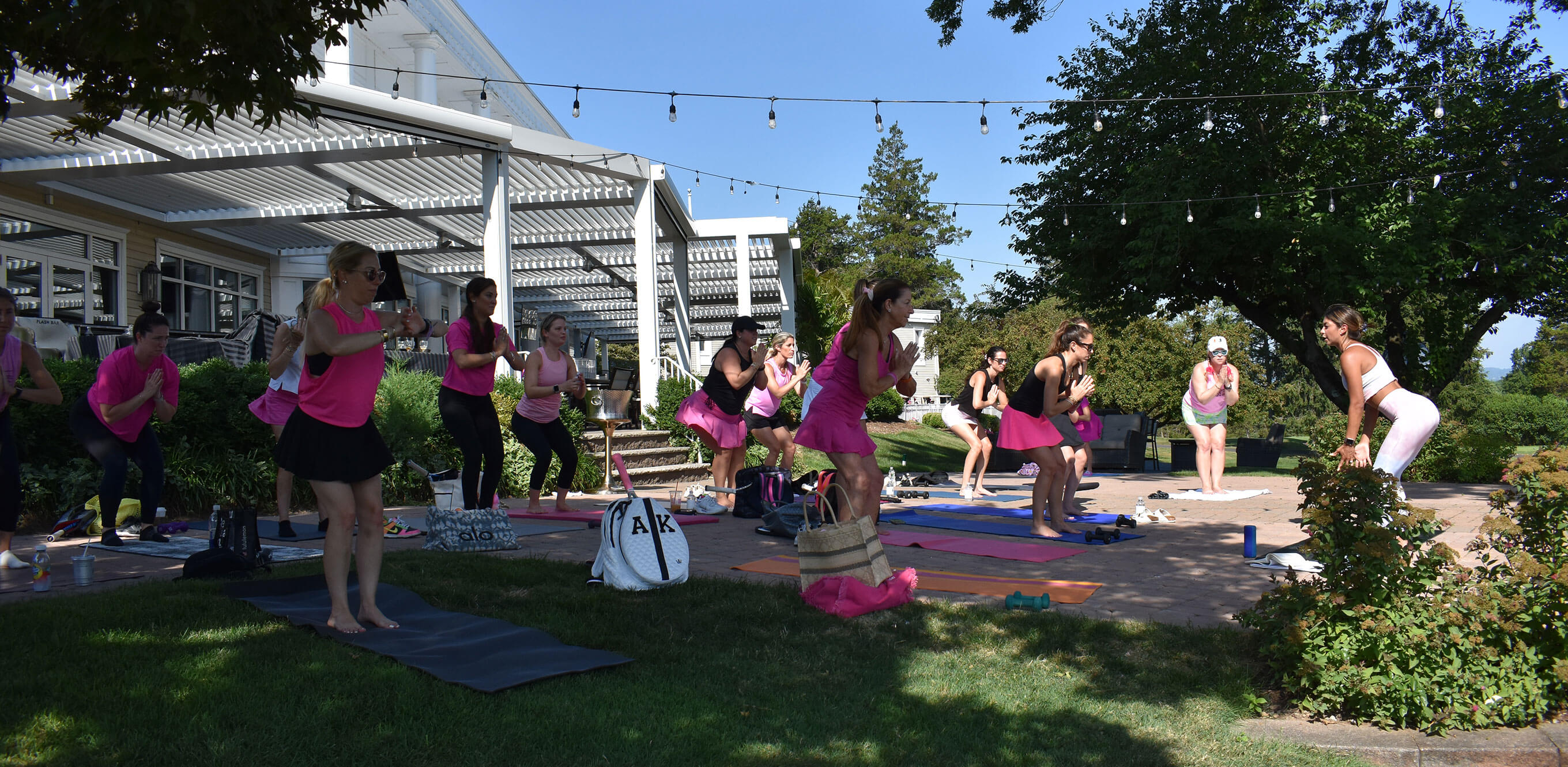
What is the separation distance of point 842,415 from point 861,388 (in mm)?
179

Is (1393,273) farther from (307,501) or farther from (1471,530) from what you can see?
(307,501)

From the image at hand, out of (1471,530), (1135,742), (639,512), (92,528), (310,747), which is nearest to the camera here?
(310,747)

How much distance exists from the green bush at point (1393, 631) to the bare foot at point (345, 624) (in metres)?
3.45

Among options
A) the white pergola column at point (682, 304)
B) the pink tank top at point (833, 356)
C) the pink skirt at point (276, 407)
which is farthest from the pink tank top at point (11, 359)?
the white pergola column at point (682, 304)

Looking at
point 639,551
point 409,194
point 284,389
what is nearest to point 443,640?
point 639,551

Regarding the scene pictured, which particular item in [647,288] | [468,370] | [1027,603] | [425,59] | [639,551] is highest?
[425,59]

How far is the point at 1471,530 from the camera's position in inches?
289

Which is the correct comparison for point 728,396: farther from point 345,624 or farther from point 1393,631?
point 1393,631

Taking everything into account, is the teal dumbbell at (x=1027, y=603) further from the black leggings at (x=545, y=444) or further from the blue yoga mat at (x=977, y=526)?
the black leggings at (x=545, y=444)

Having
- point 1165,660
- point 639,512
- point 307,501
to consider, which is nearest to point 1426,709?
point 1165,660

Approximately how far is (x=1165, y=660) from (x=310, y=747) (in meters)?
3.11

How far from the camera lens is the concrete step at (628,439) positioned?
38.9 feet

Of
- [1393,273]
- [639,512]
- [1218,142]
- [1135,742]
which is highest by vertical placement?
[1218,142]

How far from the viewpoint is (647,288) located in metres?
14.2
